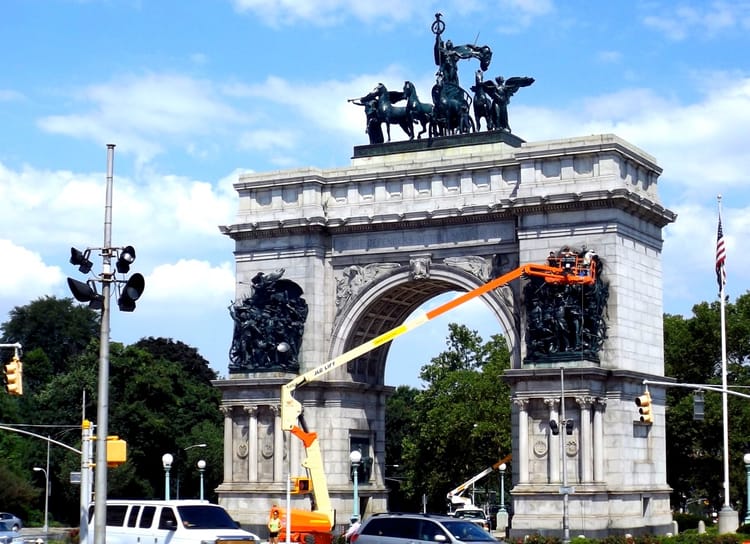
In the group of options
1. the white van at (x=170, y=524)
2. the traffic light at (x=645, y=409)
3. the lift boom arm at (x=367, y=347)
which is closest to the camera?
the white van at (x=170, y=524)

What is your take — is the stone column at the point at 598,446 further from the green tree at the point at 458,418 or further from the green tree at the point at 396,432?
the green tree at the point at 396,432

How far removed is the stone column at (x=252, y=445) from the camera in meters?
63.3

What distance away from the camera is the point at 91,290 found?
31234mm

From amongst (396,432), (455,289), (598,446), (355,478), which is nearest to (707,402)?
(455,289)

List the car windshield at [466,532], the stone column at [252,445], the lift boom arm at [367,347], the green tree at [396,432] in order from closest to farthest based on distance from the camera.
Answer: the car windshield at [466,532], the lift boom arm at [367,347], the stone column at [252,445], the green tree at [396,432]

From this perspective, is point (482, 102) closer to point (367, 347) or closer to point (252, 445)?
point (367, 347)

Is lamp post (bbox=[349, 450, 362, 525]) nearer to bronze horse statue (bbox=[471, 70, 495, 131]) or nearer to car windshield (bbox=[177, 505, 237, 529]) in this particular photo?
bronze horse statue (bbox=[471, 70, 495, 131])

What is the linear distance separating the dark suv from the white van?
3.78 metres

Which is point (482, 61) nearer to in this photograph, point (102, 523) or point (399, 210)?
point (399, 210)

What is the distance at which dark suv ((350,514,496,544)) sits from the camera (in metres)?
36.5

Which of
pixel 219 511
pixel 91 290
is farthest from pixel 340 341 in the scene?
pixel 91 290

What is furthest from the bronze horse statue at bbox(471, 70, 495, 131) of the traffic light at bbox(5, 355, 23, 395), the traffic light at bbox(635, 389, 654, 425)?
the traffic light at bbox(5, 355, 23, 395)

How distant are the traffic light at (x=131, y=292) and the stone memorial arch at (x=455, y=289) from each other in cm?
2598

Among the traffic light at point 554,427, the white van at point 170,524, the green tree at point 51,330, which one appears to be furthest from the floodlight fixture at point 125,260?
the green tree at point 51,330
